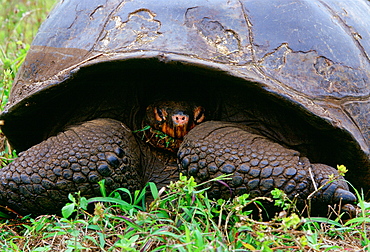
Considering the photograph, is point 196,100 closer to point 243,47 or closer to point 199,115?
point 199,115

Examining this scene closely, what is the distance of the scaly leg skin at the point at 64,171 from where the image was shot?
2676mm

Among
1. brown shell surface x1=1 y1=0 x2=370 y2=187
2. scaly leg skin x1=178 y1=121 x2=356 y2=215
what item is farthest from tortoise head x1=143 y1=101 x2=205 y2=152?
brown shell surface x1=1 y1=0 x2=370 y2=187

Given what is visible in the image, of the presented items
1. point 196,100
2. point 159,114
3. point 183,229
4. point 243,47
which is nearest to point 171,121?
point 159,114

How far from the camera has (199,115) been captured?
3012 mm

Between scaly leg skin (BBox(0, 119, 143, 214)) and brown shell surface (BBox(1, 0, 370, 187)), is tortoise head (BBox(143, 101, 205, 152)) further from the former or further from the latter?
brown shell surface (BBox(1, 0, 370, 187))

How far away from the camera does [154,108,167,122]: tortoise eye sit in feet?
9.82

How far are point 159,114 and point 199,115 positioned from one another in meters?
0.24

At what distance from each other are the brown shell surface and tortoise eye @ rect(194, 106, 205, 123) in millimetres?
424

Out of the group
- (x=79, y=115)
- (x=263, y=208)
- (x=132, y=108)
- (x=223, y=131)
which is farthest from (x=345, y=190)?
(x=79, y=115)

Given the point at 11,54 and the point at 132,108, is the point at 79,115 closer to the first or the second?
the point at 132,108

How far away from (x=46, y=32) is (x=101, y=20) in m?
0.52

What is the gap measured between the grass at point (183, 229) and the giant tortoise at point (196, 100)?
0.48 ft

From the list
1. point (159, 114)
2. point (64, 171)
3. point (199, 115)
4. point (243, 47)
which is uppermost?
point (243, 47)

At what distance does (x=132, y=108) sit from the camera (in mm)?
3160
